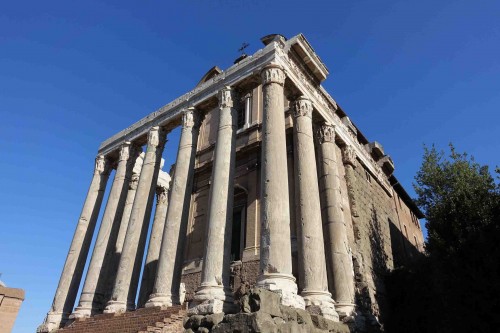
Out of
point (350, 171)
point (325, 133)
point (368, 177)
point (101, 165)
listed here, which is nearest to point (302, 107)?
point (325, 133)

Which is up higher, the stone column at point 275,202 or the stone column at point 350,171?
the stone column at point 350,171

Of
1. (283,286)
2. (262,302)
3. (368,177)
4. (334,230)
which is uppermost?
(368,177)

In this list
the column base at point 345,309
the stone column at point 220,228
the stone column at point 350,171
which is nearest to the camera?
the stone column at point 220,228

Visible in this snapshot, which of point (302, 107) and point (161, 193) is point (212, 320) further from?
point (161, 193)

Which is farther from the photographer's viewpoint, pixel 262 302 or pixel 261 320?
pixel 262 302

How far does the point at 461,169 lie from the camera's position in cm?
1702

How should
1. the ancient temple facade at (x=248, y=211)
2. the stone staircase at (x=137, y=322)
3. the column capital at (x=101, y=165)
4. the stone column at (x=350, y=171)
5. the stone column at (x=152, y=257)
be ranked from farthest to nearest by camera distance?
the column capital at (x=101, y=165) < the stone column at (x=350, y=171) < the stone column at (x=152, y=257) < the ancient temple facade at (x=248, y=211) < the stone staircase at (x=137, y=322)

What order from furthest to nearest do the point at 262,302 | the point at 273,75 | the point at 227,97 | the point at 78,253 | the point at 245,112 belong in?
the point at 245,112, the point at 78,253, the point at 227,97, the point at 273,75, the point at 262,302

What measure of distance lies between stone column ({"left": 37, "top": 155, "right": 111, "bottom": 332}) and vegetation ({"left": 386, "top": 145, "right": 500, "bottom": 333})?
42.4 feet

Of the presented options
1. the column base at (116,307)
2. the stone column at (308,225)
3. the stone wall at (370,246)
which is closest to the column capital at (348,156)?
the stone wall at (370,246)

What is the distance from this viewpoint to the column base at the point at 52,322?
46.3 ft

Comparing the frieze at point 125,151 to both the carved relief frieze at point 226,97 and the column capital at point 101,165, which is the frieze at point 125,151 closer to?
the column capital at point 101,165

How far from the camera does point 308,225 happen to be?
37.0 feet

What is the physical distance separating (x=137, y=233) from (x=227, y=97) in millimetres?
6256
